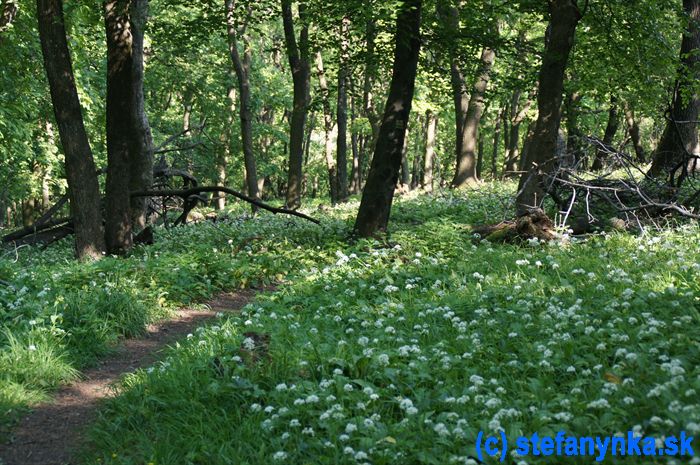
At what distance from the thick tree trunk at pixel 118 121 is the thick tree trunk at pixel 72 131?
1.43ft

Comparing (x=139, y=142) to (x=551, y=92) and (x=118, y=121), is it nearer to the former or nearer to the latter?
(x=118, y=121)

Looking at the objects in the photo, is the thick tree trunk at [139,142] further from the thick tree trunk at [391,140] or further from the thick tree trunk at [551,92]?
the thick tree trunk at [551,92]

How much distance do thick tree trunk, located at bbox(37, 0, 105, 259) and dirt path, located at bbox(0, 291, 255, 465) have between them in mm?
3997

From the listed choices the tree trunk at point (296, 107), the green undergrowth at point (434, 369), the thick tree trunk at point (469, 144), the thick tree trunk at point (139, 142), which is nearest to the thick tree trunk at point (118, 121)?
the thick tree trunk at point (139, 142)

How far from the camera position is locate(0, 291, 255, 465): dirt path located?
4652mm

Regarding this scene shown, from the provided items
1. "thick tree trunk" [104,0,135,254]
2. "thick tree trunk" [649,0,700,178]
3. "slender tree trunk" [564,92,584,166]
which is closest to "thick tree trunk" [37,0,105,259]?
"thick tree trunk" [104,0,135,254]

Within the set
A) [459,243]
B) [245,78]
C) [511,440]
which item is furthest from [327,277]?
[245,78]

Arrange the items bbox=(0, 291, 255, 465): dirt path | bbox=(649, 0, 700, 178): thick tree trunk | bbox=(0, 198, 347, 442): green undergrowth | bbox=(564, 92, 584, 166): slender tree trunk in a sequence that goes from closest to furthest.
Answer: bbox=(0, 291, 255, 465): dirt path
bbox=(0, 198, 347, 442): green undergrowth
bbox=(564, 92, 584, 166): slender tree trunk
bbox=(649, 0, 700, 178): thick tree trunk

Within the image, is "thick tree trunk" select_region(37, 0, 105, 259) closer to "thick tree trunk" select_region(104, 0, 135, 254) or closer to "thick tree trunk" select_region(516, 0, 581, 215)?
"thick tree trunk" select_region(104, 0, 135, 254)

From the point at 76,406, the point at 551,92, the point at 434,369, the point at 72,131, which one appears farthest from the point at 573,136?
the point at 72,131

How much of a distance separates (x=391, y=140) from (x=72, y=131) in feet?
19.0

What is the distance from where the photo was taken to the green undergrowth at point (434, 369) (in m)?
3.58

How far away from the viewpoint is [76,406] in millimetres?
5527

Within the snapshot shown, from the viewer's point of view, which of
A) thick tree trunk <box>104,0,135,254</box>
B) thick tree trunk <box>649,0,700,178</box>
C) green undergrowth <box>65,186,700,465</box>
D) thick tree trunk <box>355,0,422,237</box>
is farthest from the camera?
thick tree trunk <box>649,0,700,178</box>
